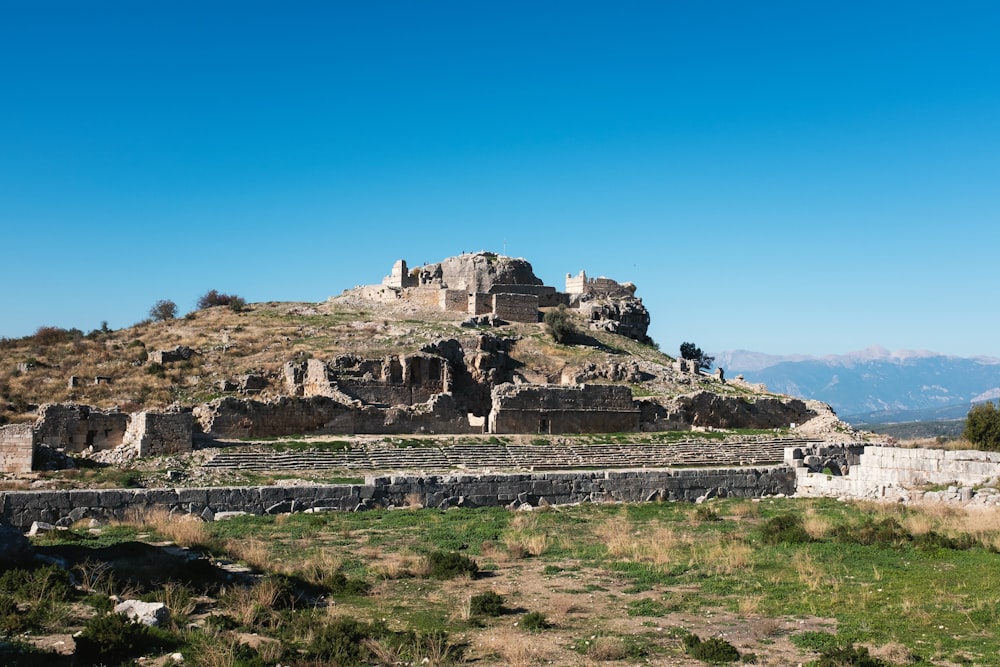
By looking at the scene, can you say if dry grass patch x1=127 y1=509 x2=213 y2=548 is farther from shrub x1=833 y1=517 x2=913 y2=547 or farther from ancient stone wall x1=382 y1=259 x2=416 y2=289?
ancient stone wall x1=382 y1=259 x2=416 y2=289

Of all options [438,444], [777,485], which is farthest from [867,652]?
[438,444]

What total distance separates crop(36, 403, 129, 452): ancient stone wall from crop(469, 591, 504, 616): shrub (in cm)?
2247

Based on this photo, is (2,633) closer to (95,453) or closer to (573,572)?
(573,572)

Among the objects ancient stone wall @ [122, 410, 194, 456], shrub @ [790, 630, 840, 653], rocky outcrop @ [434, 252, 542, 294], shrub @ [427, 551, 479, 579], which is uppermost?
rocky outcrop @ [434, 252, 542, 294]

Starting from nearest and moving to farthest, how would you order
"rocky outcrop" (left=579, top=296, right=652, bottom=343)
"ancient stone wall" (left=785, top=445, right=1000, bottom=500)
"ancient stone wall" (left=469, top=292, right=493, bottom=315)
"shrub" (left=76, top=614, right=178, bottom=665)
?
1. "shrub" (left=76, top=614, right=178, bottom=665)
2. "ancient stone wall" (left=785, top=445, right=1000, bottom=500)
3. "ancient stone wall" (left=469, top=292, right=493, bottom=315)
4. "rocky outcrop" (left=579, top=296, right=652, bottom=343)

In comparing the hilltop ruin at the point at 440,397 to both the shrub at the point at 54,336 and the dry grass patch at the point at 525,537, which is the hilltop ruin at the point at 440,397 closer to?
the shrub at the point at 54,336

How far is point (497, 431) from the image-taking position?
37.5 meters

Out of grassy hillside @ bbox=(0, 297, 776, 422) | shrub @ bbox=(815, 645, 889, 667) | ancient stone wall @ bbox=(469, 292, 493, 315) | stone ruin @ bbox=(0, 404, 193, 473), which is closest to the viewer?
shrub @ bbox=(815, 645, 889, 667)

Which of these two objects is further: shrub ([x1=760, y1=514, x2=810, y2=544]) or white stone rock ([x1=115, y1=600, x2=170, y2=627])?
shrub ([x1=760, y1=514, x2=810, y2=544])

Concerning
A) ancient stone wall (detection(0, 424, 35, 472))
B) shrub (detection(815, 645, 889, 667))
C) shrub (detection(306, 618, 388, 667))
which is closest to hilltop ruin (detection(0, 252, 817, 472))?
ancient stone wall (detection(0, 424, 35, 472))

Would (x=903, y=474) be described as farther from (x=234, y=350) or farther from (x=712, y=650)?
(x=234, y=350)

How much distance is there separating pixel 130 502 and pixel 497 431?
20647 millimetres

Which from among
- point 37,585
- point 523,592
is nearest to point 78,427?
point 37,585

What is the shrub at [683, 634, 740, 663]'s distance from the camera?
31.5 ft
